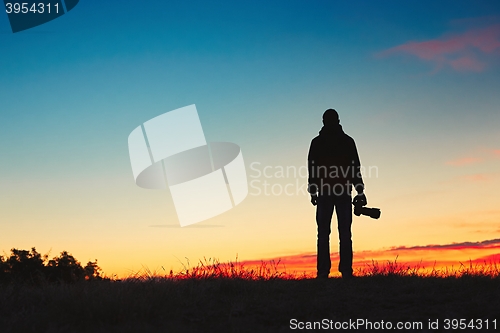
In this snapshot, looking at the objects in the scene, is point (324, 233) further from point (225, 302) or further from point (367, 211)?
point (225, 302)

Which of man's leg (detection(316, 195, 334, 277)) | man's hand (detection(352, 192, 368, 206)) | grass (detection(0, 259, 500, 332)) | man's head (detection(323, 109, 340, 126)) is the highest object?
man's head (detection(323, 109, 340, 126))

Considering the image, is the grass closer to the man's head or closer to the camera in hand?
the camera in hand

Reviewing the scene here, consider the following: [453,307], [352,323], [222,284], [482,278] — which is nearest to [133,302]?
[222,284]

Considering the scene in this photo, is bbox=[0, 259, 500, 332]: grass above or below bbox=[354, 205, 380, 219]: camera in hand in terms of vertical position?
below

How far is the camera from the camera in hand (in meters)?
10.00

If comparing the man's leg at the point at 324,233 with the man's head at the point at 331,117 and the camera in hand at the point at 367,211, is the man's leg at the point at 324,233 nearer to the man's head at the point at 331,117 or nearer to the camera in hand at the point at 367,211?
the camera in hand at the point at 367,211

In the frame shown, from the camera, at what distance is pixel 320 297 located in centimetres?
779

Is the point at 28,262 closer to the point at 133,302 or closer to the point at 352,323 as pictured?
the point at 133,302

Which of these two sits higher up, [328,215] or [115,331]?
[328,215]

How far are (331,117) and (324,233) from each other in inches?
84.6

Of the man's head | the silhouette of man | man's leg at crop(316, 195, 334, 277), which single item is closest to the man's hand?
the silhouette of man

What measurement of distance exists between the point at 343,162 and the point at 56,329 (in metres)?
5.88

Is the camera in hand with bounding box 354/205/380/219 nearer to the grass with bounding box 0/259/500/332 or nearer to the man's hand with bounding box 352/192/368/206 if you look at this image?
the man's hand with bounding box 352/192/368/206

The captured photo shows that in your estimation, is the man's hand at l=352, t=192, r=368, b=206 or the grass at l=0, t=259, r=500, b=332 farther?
the man's hand at l=352, t=192, r=368, b=206
